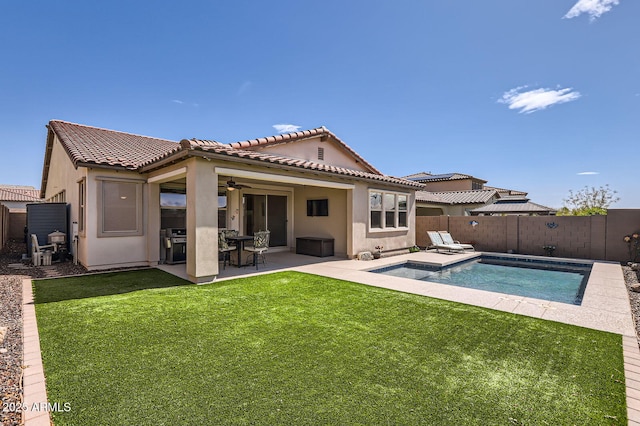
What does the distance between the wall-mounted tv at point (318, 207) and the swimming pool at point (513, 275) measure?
4.20 metres

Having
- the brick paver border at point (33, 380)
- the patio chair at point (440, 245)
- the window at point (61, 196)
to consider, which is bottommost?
the brick paver border at point (33, 380)

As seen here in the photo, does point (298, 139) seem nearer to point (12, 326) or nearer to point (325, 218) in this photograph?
point (325, 218)

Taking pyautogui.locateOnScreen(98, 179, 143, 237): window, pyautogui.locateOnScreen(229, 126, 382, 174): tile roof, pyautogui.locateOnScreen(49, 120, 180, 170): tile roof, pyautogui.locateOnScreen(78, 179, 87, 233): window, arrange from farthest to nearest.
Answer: pyautogui.locateOnScreen(229, 126, 382, 174): tile roof, pyautogui.locateOnScreen(78, 179, 87, 233): window, pyautogui.locateOnScreen(98, 179, 143, 237): window, pyautogui.locateOnScreen(49, 120, 180, 170): tile roof

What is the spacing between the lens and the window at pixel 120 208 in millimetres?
9984

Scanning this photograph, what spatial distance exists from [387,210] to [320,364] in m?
12.0

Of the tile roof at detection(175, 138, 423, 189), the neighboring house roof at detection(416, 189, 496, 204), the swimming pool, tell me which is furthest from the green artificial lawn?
the neighboring house roof at detection(416, 189, 496, 204)

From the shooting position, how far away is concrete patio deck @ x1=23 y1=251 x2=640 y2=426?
3334 millimetres

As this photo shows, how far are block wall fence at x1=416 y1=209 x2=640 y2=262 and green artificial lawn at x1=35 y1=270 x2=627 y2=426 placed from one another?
11.8m

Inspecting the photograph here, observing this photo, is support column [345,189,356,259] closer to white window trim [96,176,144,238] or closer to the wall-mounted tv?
the wall-mounted tv

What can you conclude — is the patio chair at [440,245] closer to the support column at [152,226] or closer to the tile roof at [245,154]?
the tile roof at [245,154]

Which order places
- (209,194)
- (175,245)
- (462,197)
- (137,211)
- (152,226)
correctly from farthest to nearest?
(462,197)
(175,245)
(152,226)
(137,211)
(209,194)

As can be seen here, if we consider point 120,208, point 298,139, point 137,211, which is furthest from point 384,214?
point 120,208

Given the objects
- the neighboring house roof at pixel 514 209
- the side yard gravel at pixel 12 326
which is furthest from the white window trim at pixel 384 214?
the neighboring house roof at pixel 514 209

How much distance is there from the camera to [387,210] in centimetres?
1509
